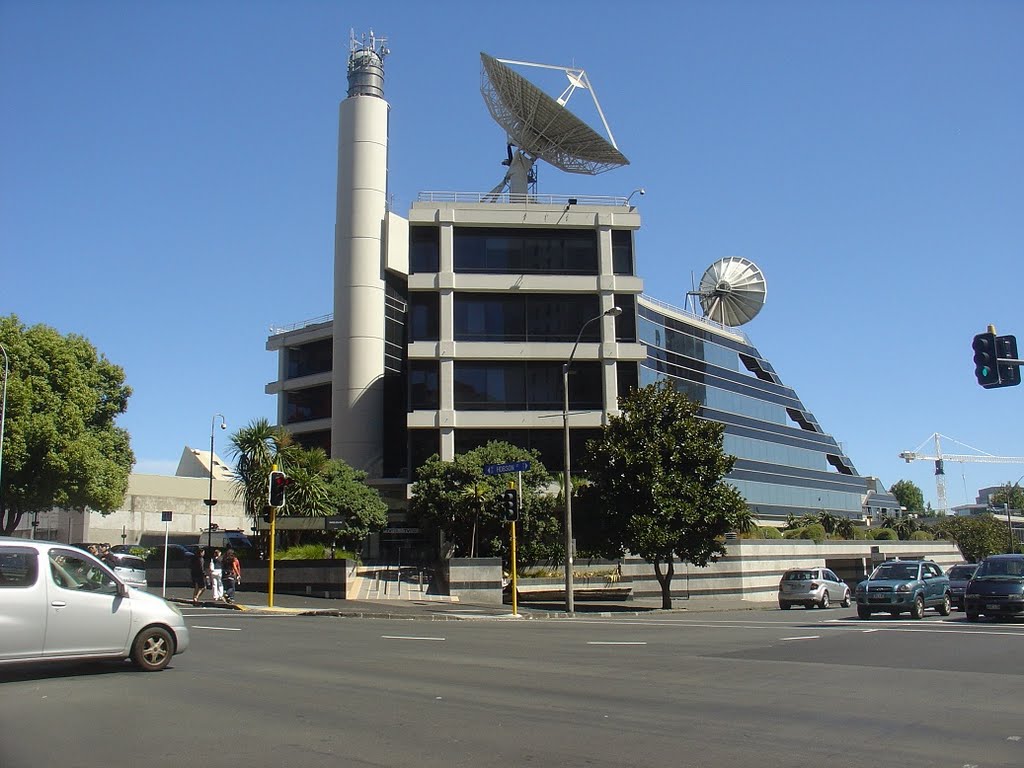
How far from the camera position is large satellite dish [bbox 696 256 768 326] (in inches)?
3044

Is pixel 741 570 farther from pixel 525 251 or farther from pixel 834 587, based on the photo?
pixel 525 251

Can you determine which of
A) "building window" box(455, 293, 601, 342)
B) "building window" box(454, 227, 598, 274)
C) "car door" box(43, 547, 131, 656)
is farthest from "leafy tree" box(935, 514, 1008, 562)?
"car door" box(43, 547, 131, 656)

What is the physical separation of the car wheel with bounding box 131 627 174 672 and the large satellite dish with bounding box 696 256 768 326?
69578mm

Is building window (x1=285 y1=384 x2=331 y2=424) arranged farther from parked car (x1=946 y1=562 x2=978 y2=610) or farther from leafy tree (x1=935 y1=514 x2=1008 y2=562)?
leafy tree (x1=935 y1=514 x2=1008 y2=562)

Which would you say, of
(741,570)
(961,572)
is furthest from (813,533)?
(961,572)

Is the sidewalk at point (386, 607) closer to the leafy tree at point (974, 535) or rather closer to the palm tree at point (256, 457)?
the palm tree at point (256, 457)

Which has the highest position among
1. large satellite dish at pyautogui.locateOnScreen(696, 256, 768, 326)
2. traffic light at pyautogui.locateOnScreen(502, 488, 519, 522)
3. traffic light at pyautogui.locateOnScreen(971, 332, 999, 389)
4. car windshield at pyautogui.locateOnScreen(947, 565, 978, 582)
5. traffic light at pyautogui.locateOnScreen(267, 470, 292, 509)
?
large satellite dish at pyautogui.locateOnScreen(696, 256, 768, 326)

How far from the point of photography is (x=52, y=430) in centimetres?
4550

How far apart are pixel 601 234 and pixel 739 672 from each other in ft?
125

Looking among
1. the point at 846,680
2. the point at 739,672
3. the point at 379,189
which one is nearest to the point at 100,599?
the point at 739,672

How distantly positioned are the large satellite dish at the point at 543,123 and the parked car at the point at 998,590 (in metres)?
33.9

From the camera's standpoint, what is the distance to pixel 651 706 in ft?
32.7

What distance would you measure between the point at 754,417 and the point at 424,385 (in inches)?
1506

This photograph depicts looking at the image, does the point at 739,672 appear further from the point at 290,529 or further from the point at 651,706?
the point at 290,529
